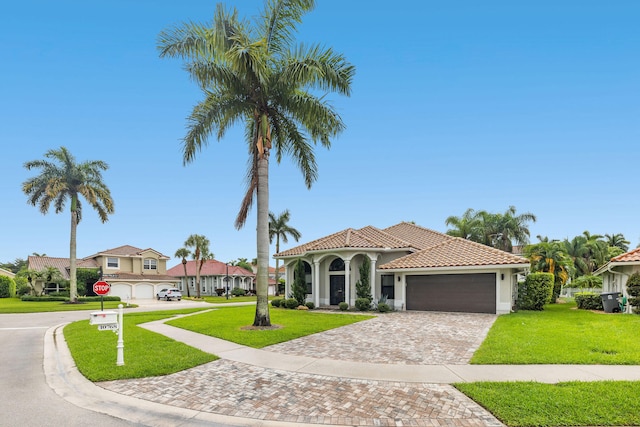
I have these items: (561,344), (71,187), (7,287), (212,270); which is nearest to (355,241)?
(561,344)

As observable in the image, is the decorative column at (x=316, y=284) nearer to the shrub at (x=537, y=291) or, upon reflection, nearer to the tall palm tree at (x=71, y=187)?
the shrub at (x=537, y=291)

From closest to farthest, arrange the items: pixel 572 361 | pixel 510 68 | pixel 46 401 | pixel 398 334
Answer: pixel 46 401
pixel 572 361
pixel 398 334
pixel 510 68

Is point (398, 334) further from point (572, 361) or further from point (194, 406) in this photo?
point (194, 406)

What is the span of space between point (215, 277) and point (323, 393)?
170ft

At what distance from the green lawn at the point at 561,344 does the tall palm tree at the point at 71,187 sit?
1305 inches

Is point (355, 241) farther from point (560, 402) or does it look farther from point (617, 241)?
point (617, 241)

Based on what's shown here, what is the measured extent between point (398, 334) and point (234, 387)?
22.4 ft

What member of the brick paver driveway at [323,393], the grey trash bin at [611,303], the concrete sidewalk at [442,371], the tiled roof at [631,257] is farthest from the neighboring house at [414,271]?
the concrete sidewalk at [442,371]

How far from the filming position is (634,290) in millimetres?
15859

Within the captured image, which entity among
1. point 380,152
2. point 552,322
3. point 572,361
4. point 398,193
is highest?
→ point 380,152

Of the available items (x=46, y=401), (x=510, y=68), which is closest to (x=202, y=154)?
(x=46, y=401)

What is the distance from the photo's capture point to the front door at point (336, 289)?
21.3 metres

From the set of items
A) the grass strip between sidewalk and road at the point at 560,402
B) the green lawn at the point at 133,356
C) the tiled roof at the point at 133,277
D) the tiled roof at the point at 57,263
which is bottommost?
the tiled roof at the point at 133,277

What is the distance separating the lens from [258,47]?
1139 cm
